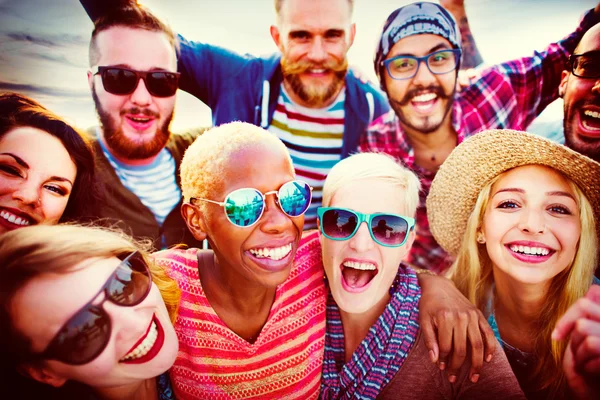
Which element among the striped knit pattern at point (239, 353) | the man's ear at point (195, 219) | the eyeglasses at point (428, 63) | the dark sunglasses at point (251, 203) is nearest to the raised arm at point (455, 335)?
the striped knit pattern at point (239, 353)

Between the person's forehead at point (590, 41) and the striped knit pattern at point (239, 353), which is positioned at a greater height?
the person's forehead at point (590, 41)

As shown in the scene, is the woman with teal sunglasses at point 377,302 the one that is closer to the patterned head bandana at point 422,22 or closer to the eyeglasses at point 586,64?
the patterned head bandana at point 422,22

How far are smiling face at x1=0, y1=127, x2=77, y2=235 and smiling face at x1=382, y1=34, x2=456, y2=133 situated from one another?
77.2 inches

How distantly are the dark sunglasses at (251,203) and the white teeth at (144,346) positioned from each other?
565 millimetres

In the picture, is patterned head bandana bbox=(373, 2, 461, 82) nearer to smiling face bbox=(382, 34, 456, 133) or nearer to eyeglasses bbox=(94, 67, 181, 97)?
smiling face bbox=(382, 34, 456, 133)

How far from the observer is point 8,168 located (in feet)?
5.65

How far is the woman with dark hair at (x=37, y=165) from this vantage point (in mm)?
1725

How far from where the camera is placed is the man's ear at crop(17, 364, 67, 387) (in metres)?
1.35

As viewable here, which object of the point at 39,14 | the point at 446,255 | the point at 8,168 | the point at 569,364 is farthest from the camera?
the point at 446,255

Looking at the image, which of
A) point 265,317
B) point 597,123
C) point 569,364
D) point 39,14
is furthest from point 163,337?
point 597,123

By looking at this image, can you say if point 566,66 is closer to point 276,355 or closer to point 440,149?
Result: point 440,149

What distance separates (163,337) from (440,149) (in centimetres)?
207

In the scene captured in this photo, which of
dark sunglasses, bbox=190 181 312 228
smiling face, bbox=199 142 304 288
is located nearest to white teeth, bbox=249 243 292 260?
smiling face, bbox=199 142 304 288

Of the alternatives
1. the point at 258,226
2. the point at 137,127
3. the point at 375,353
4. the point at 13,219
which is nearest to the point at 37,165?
the point at 13,219
